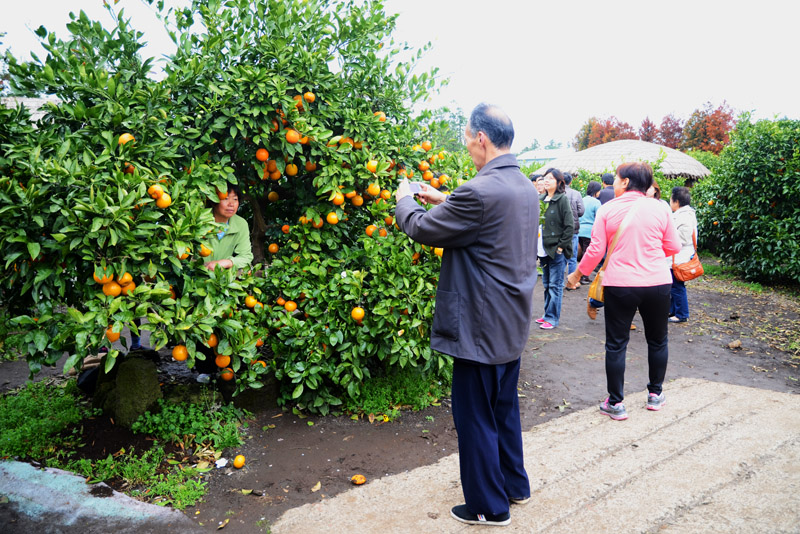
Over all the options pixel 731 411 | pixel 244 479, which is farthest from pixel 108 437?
pixel 731 411

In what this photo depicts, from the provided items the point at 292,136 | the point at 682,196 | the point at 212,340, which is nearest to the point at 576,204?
the point at 682,196

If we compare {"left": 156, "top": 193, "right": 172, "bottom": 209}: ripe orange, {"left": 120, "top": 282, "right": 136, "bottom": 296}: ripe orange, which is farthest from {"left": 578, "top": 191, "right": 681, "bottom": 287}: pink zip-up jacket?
{"left": 120, "top": 282, "right": 136, "bottom": 296}: ripe orange

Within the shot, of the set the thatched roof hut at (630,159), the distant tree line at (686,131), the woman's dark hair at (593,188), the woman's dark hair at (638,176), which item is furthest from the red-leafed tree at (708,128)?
the woman's dark hair at (638,176)

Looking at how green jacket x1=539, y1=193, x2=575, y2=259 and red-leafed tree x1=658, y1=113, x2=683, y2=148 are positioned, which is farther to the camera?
red-leafed tree x1=658, y1=113, x2=683, y2=148

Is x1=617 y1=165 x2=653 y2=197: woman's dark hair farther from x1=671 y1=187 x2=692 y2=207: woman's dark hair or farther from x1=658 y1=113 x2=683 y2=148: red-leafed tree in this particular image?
x1=658 y1=113 x2=683 y2=148: red-leafed tree

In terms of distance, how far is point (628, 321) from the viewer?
3934 mm

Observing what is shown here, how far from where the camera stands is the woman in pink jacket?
12.7ft

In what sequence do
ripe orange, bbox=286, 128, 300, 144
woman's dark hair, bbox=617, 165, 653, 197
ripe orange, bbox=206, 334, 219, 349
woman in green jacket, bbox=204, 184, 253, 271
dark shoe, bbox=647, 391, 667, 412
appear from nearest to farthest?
ripe orange, bbox=206, 334, 219, 349 → ripe orange, bbox=286, 128, 300, 144 → woman in green jacket, bbox=204, 184, 253, 271 → woman's dark hair, bbox=617, 165, 653, 197 → dark shoe, bbox=647, 391, 667, 412

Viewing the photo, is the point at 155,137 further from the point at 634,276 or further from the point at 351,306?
the point at 634,276

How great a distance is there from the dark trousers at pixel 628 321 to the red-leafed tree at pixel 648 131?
1269 inches

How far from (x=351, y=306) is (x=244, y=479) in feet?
4.37

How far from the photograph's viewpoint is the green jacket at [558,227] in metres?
6.51

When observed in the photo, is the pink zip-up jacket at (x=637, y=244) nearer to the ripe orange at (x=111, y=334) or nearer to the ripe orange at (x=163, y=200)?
the ripe orange at (x=163, y=200)

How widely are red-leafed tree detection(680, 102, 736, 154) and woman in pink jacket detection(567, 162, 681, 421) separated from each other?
93.3 feet
